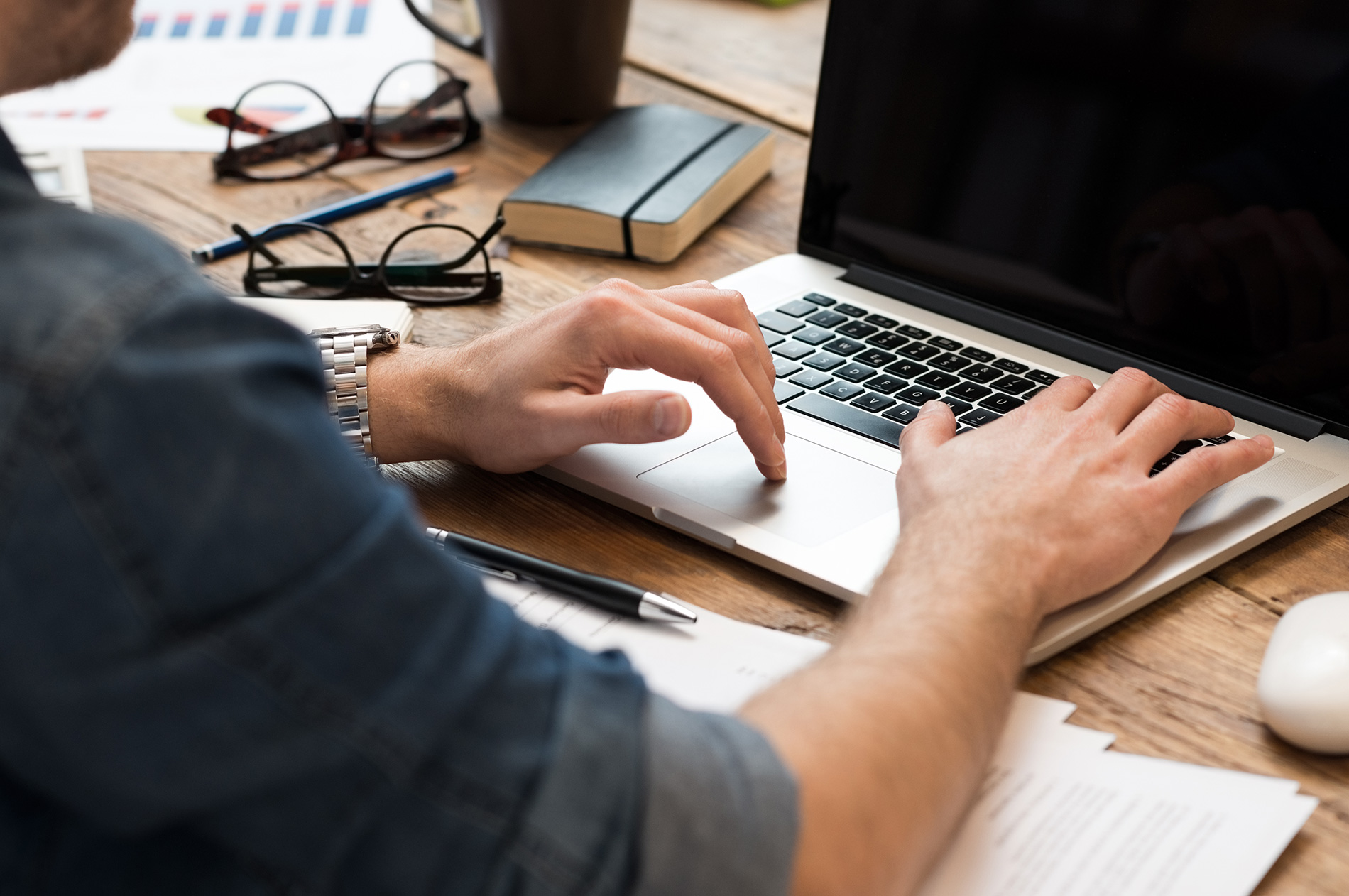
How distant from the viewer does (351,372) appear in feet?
2.85

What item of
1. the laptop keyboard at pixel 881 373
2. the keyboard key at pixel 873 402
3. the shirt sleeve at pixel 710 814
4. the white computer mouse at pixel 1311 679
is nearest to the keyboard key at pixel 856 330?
the laptop keyboard at pixel 881 373

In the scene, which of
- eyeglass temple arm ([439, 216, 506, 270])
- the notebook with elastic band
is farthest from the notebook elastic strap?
eyeglass temple arm ([439, 216, 506, 270])

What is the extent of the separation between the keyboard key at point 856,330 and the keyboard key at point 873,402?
0.34ft

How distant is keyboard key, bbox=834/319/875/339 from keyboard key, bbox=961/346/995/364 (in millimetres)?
→ 82

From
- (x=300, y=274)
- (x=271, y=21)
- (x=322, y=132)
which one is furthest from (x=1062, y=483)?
(x=271, y=21)

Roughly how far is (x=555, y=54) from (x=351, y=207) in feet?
1.18

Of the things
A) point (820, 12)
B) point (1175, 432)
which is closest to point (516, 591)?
point (1175, 432)

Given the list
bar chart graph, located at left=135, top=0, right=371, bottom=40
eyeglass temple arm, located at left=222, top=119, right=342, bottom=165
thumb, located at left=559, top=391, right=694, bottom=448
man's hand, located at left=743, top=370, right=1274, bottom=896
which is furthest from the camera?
bar chart graph, located at left=135, top=0, right=371, bottom=40

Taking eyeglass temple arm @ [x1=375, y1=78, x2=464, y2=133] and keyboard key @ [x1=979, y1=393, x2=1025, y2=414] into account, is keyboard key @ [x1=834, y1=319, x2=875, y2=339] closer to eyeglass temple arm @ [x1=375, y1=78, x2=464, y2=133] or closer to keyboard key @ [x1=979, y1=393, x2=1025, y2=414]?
keyboard key @ [x1=979, y1=393, x2=1025, y2=414]

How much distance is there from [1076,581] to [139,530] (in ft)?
1.59

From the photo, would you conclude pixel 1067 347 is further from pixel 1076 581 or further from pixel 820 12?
pixel 820 12

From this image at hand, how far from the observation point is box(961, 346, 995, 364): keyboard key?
0.92 metres

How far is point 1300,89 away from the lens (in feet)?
2.54

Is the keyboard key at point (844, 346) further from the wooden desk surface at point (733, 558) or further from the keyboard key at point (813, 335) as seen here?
the wooden desk surface at point (733, 558)
